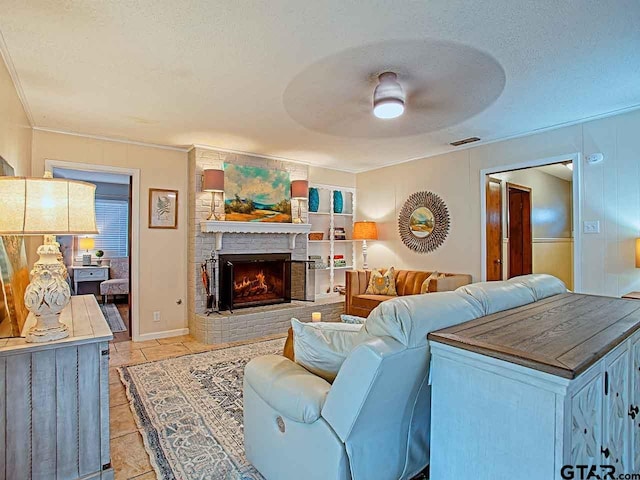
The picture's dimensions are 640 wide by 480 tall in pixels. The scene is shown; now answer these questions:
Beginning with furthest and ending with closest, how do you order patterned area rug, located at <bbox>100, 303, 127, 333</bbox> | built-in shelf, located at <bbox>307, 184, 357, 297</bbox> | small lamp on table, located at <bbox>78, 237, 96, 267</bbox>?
1. small lamp on table, located at <bbox>78, 237, 96, 267</bbox>
2. built-in shelf, located at <bbox>307, 184, 357, 297</bbox>
3. patterned area rug, located at <bbox>100, 303, 127, 333</bbox>

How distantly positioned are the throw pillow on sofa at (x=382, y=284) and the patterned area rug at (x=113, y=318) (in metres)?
3.47

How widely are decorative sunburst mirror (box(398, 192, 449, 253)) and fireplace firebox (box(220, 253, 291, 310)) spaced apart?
1.81m

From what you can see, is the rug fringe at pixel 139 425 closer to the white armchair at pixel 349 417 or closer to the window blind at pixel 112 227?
the white armchair at pixel 349 417

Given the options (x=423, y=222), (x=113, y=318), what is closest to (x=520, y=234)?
(x=423, y=222)

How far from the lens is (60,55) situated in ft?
7.46

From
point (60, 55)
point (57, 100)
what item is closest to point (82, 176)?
point (57, 100)

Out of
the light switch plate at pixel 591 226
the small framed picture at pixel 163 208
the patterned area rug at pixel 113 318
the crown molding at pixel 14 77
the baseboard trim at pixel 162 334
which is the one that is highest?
the crown molding at pixel 14 77

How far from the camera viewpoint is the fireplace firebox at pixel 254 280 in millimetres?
4523

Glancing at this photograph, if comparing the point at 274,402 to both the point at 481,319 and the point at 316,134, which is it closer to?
the point at 481,319

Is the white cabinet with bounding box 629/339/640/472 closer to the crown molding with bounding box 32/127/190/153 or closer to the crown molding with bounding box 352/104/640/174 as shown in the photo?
the crown molding with bounding box 352/104/640/174

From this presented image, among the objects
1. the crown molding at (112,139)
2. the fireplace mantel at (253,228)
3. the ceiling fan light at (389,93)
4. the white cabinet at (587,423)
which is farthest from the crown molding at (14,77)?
the white cabinet at (587,423)

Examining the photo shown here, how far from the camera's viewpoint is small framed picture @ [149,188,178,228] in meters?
4.34

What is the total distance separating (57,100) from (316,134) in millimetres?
2385

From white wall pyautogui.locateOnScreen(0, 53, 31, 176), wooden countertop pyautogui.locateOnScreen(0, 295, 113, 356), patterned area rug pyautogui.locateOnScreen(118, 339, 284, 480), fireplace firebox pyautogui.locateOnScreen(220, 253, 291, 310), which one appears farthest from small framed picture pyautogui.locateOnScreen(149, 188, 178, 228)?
wooden countertop pyautogui.locateOnScreen(0, 295, 113, 356)
